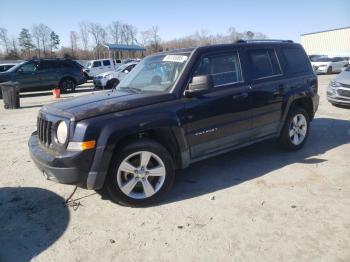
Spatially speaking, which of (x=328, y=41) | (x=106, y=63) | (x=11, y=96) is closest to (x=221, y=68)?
(x=11, y=96)

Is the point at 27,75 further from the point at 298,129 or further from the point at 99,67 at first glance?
the point at 298,129

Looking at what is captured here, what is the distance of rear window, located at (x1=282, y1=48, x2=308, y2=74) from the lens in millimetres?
5746

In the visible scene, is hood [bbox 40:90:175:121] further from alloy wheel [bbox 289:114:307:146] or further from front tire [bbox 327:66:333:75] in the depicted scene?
front tire [bbox 327:66:333:75]

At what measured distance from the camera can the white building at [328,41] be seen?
46781 mm

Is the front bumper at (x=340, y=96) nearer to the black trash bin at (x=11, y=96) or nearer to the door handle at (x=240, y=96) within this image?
the door handle at (x=240, y=96)

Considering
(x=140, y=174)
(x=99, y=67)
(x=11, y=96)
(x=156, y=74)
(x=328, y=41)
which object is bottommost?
(x=140, y=174)

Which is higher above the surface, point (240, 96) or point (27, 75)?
point (27, 75)

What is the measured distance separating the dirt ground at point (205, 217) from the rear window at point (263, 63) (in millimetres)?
1409

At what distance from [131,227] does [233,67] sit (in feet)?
8.73

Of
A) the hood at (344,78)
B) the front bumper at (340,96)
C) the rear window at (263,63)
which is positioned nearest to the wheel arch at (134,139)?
the rear window at (263,63)

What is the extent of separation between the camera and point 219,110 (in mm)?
4594

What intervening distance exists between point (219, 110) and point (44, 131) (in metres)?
2.24

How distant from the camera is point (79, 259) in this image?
3.14m

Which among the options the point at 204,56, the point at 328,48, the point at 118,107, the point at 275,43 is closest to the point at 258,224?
the point at 118,107
